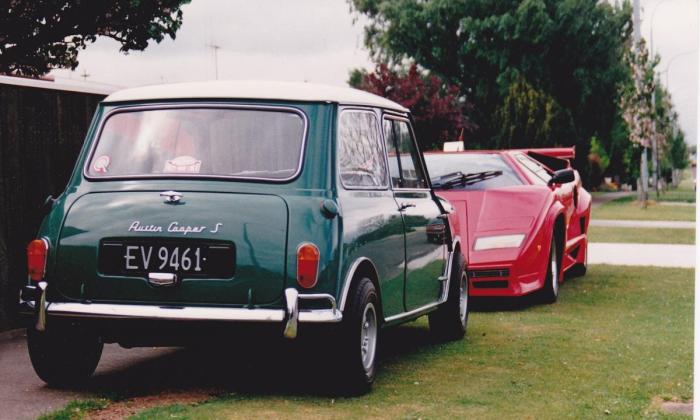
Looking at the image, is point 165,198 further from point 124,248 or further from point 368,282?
point 368,282

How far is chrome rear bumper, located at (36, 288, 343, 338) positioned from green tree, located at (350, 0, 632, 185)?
41689 mm

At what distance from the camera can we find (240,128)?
6.55 metres

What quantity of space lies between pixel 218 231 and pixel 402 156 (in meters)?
2.21

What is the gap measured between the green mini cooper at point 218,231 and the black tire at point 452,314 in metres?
1.45

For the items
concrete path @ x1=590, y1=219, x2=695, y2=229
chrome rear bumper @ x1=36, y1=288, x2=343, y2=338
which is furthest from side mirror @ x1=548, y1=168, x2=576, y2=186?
concrete path @ x1=590, y1=219, x2=695, y2=229

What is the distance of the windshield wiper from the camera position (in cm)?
1122

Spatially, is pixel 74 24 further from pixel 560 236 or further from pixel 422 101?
pixel 422 101

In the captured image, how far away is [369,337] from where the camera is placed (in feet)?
21.6

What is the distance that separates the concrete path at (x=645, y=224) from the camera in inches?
1047

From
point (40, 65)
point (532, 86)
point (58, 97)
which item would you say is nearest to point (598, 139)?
point (532, 86)

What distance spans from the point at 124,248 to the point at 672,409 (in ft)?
10.3

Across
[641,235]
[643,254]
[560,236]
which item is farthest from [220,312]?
[641,235]

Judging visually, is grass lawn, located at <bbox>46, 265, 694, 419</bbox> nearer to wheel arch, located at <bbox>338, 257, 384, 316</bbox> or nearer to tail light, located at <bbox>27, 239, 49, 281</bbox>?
wheel arch, located at <bbox>338, 257, 384, 316</bbox>

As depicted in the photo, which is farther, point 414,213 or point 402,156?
point 402,156
